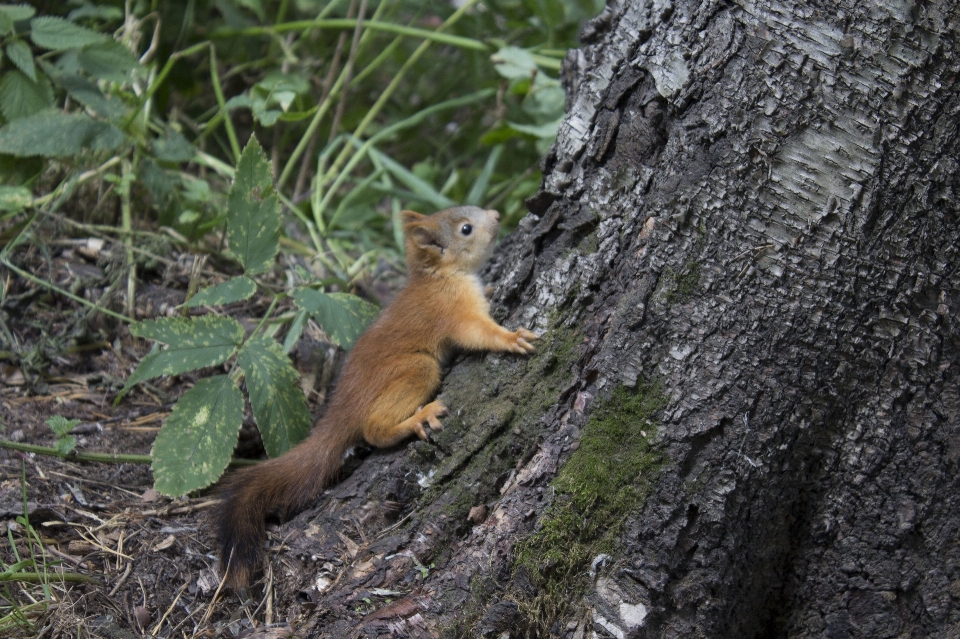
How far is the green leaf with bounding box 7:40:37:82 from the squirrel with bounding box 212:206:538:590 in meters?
1.86

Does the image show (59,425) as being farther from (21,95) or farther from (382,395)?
(21,95)

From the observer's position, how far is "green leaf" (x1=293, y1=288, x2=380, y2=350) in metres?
2.90

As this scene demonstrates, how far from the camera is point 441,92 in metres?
5.34

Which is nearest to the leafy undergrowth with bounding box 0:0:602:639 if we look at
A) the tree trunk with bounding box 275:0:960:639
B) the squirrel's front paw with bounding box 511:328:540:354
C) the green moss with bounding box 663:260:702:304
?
the tree trunk with bounding box 275:0:960:639

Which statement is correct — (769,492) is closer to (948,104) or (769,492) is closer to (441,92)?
(948,104)

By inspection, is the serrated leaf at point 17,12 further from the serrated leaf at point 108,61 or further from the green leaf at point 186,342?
the green leaf at point 186,342

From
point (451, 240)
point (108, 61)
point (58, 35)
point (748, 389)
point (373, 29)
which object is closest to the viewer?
point (748, 389)

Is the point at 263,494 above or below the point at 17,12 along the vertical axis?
below

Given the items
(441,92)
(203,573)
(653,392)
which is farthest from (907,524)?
(441,92)

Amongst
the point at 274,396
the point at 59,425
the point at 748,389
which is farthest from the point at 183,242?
the point at 748,389

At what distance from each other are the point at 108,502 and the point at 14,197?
1432mm

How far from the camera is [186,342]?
2.67 metres

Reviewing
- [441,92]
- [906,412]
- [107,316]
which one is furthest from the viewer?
[441,92]

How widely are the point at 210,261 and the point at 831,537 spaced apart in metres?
2.98
